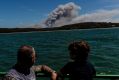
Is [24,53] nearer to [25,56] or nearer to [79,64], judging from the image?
[25,56]

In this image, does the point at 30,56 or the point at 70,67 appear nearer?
the point at 30,56

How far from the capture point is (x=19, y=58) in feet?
13.9

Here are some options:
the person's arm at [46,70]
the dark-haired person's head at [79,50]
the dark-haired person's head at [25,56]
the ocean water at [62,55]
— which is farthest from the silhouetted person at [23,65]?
the ocean water at [62,55]

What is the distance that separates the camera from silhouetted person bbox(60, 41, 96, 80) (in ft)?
14.9

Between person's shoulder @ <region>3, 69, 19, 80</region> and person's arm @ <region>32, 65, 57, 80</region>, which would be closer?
person's shoulder @ <region>3, 69, 19, 80</region>

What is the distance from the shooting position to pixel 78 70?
4.68 meters

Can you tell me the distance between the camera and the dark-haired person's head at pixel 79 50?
453 centimetres

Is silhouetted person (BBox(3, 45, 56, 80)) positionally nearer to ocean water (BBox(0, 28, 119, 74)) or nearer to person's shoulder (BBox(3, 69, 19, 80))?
person's shoulder (BBox(3, 69, 19, 80))

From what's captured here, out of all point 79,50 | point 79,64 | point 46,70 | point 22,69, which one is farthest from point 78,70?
point 22,69

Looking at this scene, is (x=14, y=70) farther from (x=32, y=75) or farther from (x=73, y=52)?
(x=73, y=52)

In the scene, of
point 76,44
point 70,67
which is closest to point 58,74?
point 70,67

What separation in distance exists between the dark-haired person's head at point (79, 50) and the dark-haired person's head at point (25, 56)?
1.84ft

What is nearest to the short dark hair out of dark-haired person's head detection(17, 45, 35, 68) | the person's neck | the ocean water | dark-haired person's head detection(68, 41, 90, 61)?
dark-haired person's head detection(17, 45, 35, 68)

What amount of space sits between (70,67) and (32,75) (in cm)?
59
